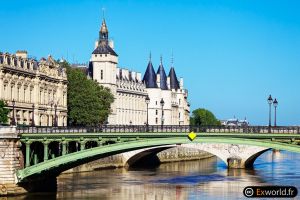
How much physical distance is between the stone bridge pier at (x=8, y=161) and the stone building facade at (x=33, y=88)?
27.3 m

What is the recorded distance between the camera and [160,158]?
388 feet

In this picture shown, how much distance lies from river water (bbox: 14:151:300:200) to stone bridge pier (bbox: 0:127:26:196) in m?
1.34

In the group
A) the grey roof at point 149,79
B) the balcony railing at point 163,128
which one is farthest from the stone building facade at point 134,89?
the balcony railing at point 163,128

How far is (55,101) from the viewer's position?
11231cm

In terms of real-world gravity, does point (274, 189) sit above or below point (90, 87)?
below

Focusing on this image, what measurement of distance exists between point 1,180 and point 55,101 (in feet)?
145

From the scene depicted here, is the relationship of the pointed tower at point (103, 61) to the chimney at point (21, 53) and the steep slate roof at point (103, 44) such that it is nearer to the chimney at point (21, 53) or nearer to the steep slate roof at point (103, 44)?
the steep slate roof at point (103, 44)

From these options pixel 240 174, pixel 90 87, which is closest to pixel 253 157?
pixel 240 174

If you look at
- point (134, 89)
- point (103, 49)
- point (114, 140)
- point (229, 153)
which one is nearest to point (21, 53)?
point (229, 153)

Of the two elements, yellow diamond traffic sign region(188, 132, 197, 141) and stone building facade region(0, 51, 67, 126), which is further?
stone building facade region(0, 51, 67, 126)

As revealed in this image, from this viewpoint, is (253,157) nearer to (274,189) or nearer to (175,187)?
(175,187)

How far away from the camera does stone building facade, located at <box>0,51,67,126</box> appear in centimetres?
9900

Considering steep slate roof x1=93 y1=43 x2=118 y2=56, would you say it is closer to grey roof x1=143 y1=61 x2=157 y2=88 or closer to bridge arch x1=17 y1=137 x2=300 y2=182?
grey roof x1=143 y1=61 x2=157 y2=88

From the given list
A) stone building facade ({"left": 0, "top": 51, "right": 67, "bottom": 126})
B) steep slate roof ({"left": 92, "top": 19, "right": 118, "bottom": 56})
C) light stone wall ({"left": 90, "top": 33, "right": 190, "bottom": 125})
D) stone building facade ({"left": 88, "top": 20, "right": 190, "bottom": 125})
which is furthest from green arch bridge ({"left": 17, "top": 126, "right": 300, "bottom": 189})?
steep slate roof ({"left": 92, "top": 19, "right": 118, "bottom": 56})
